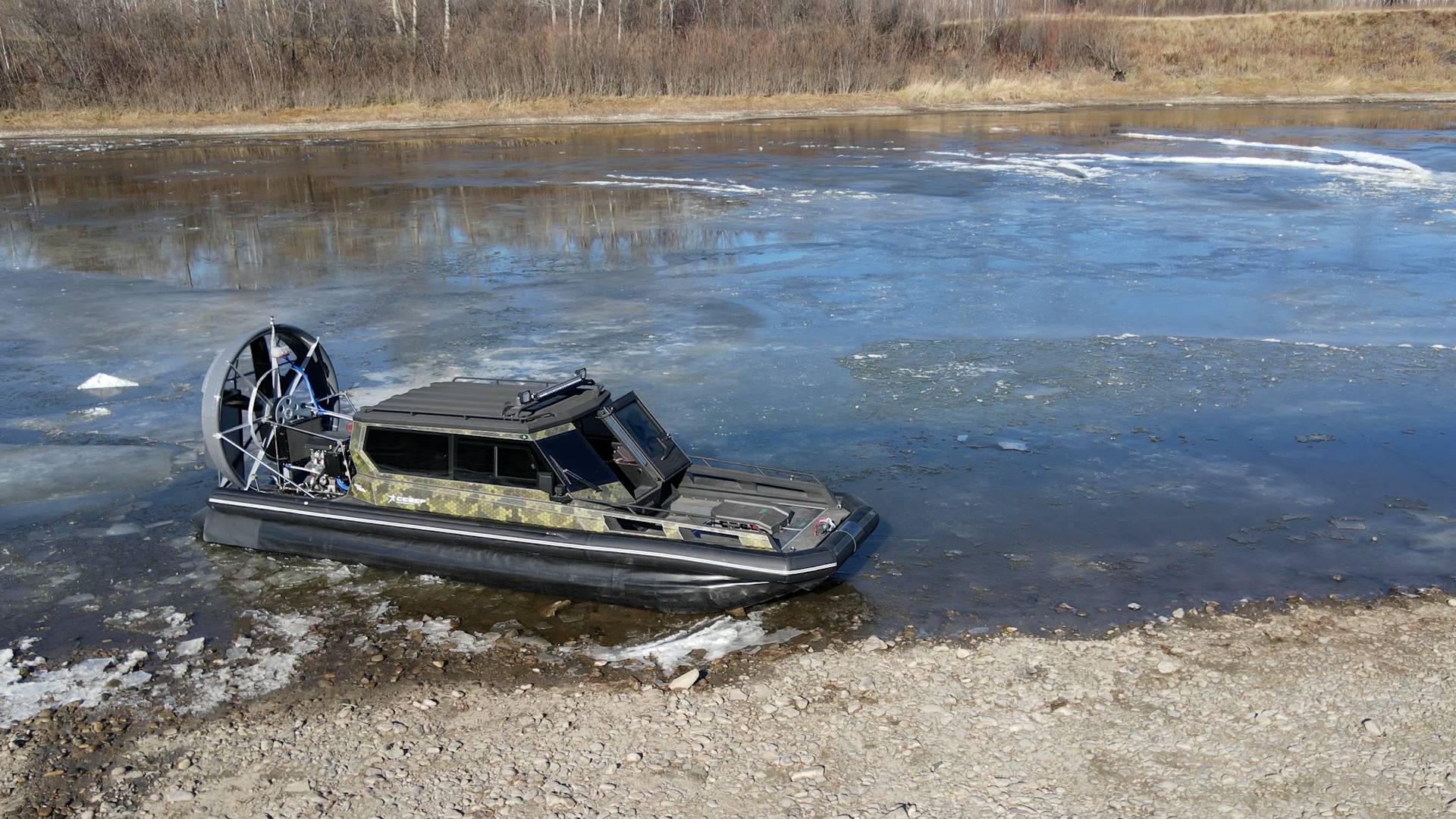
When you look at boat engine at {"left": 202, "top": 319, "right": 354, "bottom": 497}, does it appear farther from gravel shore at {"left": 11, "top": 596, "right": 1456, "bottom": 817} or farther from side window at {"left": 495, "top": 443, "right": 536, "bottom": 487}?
gravel shore at {"left": 11, "top": 596, "right": 1456, "bottom": 817}

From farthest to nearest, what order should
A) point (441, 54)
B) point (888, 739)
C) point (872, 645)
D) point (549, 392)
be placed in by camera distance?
point (441, 54), point (549, 392), point (872, 645), point (888, 739)

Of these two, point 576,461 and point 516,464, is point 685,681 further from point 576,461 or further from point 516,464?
point 516,464

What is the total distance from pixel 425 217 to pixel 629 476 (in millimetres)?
17321

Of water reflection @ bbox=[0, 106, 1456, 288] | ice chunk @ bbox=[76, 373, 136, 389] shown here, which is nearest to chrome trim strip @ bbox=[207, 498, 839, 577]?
ice chunk @ bbox=[76, 373, 136, 389]

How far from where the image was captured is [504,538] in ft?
28.6

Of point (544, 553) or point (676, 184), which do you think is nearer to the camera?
point (544, 553)

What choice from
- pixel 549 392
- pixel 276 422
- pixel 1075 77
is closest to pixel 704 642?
pixel 549 392

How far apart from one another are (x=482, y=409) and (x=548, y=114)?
4024cm

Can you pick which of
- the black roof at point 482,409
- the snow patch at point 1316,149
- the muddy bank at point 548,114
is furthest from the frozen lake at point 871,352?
the muddy bank at point 548,114

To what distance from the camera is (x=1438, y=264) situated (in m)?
18.8

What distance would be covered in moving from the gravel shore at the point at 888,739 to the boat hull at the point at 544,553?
2.01ft

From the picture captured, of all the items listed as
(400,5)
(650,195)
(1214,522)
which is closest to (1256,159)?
(650,195)

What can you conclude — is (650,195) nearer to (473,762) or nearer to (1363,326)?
(1363,326)

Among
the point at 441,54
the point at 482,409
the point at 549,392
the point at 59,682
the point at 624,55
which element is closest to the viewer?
the point at 59,682
